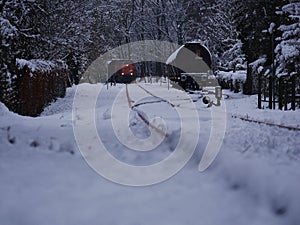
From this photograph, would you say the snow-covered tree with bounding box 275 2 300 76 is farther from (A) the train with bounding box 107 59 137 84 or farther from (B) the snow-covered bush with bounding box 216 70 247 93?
(A) the train with bounding box 107 59 137 84

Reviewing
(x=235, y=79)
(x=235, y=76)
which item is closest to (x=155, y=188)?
(x=235, y=79)

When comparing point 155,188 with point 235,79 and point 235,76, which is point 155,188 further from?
point 235,76

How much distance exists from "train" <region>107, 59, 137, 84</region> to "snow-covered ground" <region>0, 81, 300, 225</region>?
123 ft

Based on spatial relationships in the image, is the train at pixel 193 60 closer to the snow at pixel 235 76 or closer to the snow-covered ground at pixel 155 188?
the snow at pixel 235 76

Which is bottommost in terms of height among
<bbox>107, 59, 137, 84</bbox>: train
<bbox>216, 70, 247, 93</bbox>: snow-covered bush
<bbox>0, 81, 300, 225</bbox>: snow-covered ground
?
<bbox>0, 81, 300, 225</bbox>: snow-covered ground

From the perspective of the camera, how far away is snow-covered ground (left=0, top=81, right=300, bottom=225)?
3594 mm

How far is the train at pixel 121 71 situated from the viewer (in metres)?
43.7

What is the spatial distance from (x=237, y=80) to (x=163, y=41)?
32155 mm

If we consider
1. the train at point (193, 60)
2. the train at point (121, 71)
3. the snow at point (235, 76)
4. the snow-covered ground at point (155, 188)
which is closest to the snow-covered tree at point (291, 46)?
the snow at point (235, 76)

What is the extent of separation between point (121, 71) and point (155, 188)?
39837 mm

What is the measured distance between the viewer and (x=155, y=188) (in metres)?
4.51

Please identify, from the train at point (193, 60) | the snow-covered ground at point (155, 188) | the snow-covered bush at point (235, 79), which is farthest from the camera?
the train at point (193, 60)

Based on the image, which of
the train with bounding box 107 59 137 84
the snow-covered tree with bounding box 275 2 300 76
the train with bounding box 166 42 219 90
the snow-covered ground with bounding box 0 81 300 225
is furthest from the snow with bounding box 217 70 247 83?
the snow-covered ground with bounding box 0 81 300 225

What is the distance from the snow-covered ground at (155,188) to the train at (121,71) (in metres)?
37.4
